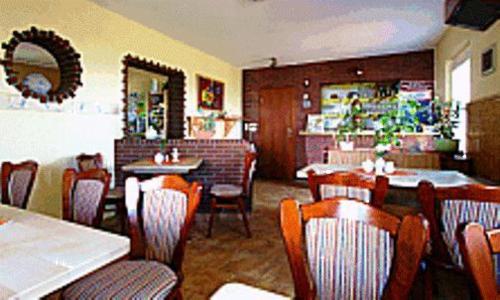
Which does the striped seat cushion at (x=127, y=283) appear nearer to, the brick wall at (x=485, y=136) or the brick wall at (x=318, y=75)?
the brick wall at (x=485, y=136)

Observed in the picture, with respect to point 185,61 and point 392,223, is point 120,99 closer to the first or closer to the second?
point 185,61

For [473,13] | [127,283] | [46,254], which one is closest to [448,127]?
[473,13]

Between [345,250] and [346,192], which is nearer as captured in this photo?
[345,250]

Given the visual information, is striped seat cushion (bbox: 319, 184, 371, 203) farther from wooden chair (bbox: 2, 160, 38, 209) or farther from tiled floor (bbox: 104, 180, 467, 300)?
wooden chair (bbox: 2, 160, 38, 209)

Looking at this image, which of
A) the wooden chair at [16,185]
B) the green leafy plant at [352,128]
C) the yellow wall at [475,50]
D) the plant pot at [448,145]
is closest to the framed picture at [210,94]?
the green leafy plant at [352,128]

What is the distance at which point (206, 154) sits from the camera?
4.23 meters

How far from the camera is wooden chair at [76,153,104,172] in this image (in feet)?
11.3

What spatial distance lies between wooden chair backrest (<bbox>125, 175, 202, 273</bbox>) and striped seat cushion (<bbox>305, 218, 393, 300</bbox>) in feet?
2.11

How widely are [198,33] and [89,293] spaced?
445cm

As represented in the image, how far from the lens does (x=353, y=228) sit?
1.03m

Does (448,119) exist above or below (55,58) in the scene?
below

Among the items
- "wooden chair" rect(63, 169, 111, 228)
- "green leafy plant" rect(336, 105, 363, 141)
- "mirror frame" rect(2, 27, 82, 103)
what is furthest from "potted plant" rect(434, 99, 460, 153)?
"mirror frame" rect(2, 27, 82, 103)

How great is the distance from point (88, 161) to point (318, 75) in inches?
207

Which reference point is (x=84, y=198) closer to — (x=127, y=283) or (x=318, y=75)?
(x=127, y=283)
